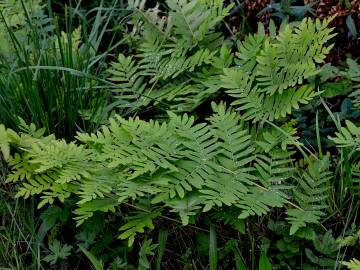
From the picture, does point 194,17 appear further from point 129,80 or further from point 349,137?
point 349,137

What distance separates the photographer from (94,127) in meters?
2.55

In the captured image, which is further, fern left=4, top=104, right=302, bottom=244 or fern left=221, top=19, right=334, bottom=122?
fern left=221, top=19, right=334, bottom=122

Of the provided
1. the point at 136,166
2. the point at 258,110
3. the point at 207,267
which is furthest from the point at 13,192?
the point at 258,110

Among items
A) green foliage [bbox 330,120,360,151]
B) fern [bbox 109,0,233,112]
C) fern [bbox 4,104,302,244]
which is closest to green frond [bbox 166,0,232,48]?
fern [bbox 109,0,233,112]

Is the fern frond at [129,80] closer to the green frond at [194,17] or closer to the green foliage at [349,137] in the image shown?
the green frond at [194,17]

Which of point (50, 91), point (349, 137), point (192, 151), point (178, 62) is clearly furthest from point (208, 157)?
point (50, 91)

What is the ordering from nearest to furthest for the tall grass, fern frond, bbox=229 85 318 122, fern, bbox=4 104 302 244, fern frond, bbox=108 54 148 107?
fern, bbox=4 104 302 244 → fern frond, bbox=229 85 318 122 → the tall grass → fern frond, bbox=108 54 148 107

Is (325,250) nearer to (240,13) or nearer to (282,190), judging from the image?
(282,190)

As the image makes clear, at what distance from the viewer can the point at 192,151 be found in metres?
2.17

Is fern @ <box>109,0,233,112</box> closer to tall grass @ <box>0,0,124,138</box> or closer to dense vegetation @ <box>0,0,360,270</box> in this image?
A: dense vegetation @ <box>0,0,360,270</box>

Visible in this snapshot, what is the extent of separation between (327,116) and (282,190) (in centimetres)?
42

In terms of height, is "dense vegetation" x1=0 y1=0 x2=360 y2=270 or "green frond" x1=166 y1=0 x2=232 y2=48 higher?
"green frond" x1=166 y1=0 x2=232 y2=48

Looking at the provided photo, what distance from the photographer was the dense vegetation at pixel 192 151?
2100mm

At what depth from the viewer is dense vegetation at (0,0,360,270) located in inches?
82.7
